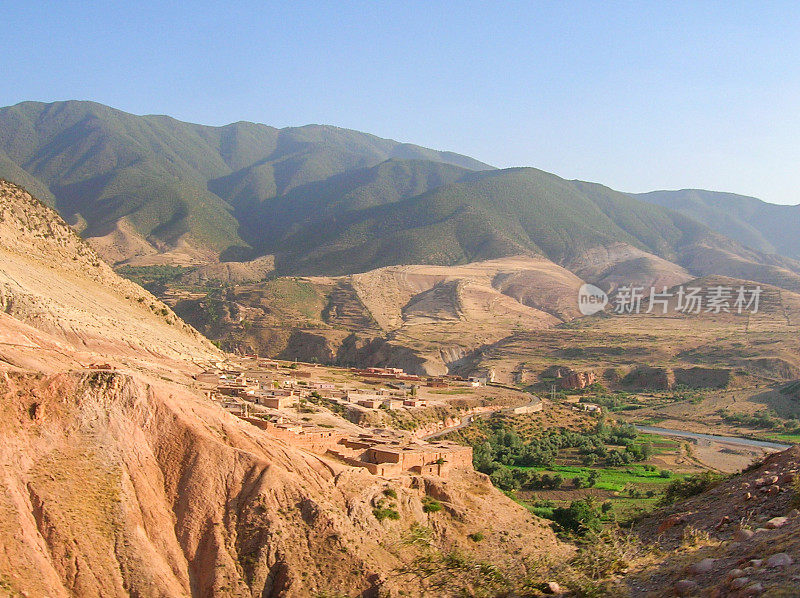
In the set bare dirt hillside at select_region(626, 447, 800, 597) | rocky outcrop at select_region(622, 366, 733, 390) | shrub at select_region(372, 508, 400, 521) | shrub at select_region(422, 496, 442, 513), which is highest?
bare dirt hillside at select_region(626, 447, 800, 597)

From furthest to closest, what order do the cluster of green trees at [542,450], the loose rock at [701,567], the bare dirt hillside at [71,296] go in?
1. the cluster of green trees at [542,450]
2. the bare dirt hillside at [71,296]
3. the loose rock at [701,567]

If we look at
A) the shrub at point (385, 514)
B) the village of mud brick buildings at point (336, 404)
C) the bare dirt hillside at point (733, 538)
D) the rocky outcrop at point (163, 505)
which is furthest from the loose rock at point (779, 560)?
the village of mud brick buildings at point (336, 404)

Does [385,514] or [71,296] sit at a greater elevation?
[71,296]

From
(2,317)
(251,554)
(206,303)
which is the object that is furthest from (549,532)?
(206,303)

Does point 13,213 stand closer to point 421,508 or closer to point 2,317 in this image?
point 2,317

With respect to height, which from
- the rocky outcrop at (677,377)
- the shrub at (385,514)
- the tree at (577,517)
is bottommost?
the tree at (577,517)

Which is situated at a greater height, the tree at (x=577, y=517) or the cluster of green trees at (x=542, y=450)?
the tree at (x=577, y=517)

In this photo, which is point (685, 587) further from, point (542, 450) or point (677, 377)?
point (677, 377)

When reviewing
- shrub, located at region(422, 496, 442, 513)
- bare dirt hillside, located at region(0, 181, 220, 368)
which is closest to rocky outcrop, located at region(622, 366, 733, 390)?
bare dirt hillside, located at region(0, 181, 220, 368)

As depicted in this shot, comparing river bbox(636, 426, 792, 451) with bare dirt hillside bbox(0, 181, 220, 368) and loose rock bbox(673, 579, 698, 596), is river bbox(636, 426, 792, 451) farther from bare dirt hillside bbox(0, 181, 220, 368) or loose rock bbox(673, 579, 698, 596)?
loose rock bbox(673, 579, 698, 596)

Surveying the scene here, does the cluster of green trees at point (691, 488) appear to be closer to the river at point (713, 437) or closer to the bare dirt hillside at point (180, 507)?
the bare dirt hillside at point (180, 507)

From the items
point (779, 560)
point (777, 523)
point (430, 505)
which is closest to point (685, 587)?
point (779, 560)
